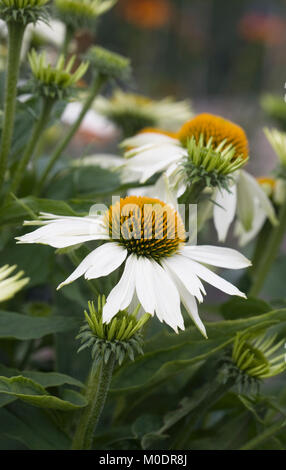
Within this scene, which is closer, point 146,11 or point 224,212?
point 224,212

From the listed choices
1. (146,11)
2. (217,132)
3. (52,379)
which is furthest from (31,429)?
(146,11)

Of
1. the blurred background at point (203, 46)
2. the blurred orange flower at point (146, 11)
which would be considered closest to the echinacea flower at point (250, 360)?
the blurred background at point (203, 46)

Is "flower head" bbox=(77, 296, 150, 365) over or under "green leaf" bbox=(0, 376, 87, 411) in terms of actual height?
over

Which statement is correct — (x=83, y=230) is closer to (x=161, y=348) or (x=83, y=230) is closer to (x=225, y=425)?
(x=161, y=348)

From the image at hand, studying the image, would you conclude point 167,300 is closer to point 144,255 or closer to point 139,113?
point 144,255

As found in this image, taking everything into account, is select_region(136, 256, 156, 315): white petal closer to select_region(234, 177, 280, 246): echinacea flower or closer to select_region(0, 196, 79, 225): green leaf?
select_region(0, 196, 79, 225): green leaf

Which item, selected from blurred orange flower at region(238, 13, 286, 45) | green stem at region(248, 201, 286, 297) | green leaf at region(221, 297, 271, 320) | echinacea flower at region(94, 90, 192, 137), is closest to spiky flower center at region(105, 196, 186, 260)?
green leaf at region(221, 297, 271, 320)
